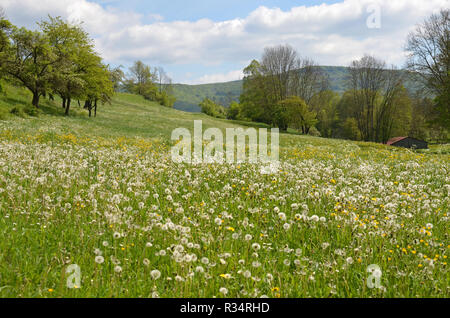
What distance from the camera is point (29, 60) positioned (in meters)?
33.1

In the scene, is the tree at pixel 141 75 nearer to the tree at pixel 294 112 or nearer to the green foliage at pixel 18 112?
the tree at pixel 294 112

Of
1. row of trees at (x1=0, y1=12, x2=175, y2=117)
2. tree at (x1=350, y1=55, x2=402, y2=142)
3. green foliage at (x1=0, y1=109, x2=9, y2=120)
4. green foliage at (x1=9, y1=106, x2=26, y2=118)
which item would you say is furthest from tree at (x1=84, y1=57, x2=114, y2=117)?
tree at (x1=350, y1=55, x2=402, y2=142)

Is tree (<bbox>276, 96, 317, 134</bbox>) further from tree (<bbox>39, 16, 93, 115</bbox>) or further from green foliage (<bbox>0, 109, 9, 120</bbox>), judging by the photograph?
green foliage (<bbox>0, 109, 9, 120</bbox>)

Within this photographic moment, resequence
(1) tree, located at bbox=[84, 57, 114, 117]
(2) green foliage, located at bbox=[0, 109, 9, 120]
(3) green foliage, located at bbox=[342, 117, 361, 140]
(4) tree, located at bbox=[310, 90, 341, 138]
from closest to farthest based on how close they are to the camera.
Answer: (2) green foliage, located at bbox=[0, 109, 9, 120] < (1) tree, located at bbox=[84, 57, 114, 117] < (4) tree, located at bbox=[310, 90, 341, 138] < (3) green foliage, located at bbox=[342, 117, 361, 140]

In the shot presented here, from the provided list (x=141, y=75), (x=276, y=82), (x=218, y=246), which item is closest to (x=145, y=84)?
(x=141, y=75)

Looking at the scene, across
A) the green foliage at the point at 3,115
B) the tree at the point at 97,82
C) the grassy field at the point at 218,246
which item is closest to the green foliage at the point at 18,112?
the green foliage at the point at 3,115

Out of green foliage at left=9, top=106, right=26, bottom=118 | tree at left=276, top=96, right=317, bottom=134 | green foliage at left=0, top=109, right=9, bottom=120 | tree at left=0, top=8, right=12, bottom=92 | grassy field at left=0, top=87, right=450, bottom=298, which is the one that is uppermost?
tree at left=0, top=8, right=12, bottom=92

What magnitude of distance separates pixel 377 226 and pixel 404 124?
88898 mm

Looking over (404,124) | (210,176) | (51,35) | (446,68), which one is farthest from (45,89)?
(404,124)

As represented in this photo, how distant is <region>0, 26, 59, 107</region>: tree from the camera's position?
104 feet

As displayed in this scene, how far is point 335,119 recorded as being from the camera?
3871 inches

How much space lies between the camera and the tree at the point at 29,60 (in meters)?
31.8

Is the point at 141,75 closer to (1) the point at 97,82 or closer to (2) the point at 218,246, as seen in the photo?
(1) the point at 97,82
